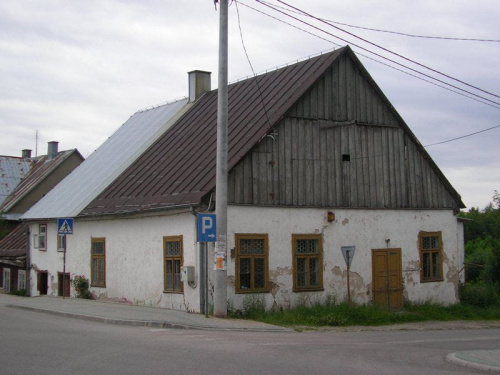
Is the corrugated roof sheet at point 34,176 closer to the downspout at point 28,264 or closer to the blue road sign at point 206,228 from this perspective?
the downspout at point 28,264

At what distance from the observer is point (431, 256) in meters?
25.2

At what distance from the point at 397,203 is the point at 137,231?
9192 mm

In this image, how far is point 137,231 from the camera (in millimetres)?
23469

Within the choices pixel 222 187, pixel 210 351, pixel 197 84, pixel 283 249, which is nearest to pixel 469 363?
pixel 210 351

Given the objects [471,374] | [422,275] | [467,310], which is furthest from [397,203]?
[471,374]

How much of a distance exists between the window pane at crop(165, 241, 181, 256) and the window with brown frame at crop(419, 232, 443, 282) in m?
9.12

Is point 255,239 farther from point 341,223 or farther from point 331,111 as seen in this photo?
point 331,111

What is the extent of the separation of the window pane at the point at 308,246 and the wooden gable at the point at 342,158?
116cm

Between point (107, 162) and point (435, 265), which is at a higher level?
point (107, 162)

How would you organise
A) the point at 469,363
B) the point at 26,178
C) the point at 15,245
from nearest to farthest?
1. the point at 469,363
2. the point at 15,245
3. the point at 26,178

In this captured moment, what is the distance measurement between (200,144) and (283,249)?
18.1 ft

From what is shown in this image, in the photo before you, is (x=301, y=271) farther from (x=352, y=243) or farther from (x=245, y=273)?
(x=352, y=243)

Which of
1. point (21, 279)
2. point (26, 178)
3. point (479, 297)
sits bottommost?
point (479, 297)

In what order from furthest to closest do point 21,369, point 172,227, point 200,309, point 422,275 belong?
1. point 422,275
2. point 172,227
3. point 200,309
4. point 21,369
